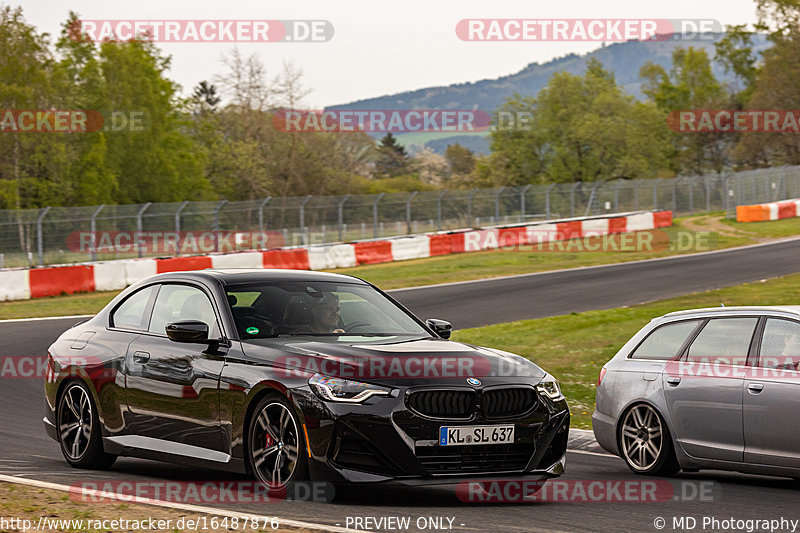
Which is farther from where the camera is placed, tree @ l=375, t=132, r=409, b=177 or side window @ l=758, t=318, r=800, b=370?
tree @ l=375, t=132, r=409, b=177

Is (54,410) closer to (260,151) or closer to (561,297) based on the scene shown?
(561,297)

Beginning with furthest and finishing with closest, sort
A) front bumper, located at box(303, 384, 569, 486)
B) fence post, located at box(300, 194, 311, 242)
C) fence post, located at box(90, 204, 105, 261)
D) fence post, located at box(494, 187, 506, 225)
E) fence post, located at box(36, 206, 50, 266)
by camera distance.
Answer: fence post, located at box(494, 187, 506, 225)
fence post, located at box(300, 194, 311, 242)
fence post, located at box(90, 204, 105, 261)
fence post, located at box(36, 206, 50, 266)
front bumper, located at box(303, 384, 569, 486)

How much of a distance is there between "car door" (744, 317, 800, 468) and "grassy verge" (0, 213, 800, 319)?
735 inches

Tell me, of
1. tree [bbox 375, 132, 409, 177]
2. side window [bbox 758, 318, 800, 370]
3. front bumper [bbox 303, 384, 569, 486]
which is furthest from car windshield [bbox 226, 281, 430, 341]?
tree [bbox 375, 132, 409, 177]

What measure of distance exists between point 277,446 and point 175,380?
1172 millimetres

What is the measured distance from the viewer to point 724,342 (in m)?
8.69

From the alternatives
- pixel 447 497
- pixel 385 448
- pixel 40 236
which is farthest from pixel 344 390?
pixel 40 236

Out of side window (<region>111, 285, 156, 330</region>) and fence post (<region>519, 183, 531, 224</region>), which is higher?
fence post (<region>519, 183, 531, 224</region>)

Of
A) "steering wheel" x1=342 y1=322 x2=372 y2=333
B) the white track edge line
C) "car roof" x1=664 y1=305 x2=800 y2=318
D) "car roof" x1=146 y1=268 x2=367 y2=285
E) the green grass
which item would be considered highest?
"car roof" x1=146 y1=268 x2=367 y2=285

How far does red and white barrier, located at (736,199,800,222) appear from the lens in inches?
1901

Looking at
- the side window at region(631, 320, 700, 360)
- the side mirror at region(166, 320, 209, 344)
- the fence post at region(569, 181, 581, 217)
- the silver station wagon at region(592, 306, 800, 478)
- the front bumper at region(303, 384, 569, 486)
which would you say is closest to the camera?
the front bumper at region(303, 384, 569, 486)

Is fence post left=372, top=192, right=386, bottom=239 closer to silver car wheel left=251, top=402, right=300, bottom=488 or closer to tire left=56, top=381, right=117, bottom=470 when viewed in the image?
tire left=56, top=381, right=117, bottom=470

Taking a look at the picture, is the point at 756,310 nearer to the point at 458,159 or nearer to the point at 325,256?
the point at 325,256

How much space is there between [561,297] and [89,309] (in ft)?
34.5
